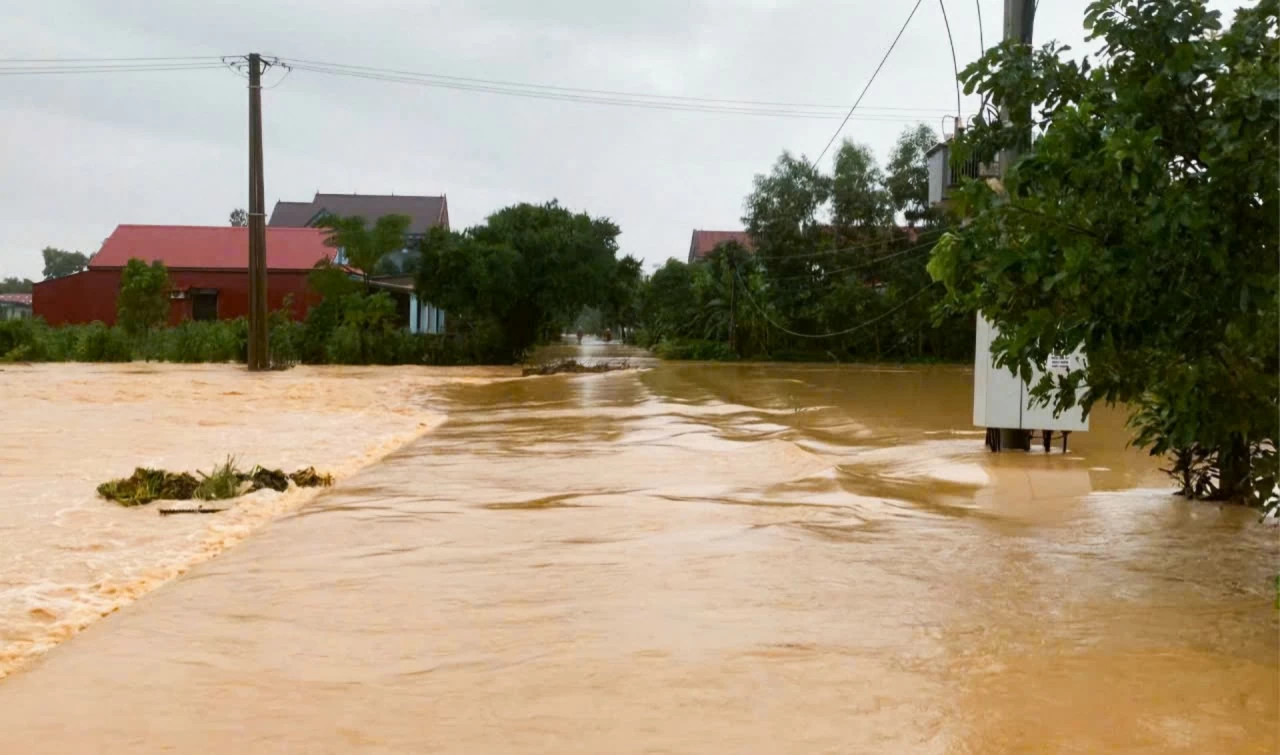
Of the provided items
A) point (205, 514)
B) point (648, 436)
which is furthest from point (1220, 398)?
point (648, 436)

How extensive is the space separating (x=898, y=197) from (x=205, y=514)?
148ft

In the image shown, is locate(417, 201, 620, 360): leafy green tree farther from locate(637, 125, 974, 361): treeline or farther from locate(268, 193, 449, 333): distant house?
locate(268, 193, 449, 333): distant house

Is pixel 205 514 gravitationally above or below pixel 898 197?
below

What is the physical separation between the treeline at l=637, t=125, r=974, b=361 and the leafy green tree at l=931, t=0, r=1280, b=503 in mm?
41602

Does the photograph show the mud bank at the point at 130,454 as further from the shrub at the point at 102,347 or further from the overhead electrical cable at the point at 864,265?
the overhead electrical cable at the point at 864,265

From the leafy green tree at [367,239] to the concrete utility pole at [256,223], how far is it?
8.94 meters

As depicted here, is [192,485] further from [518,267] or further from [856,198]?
[856,198]

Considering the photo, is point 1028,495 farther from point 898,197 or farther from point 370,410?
point 898,197

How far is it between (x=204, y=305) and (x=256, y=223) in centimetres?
1833

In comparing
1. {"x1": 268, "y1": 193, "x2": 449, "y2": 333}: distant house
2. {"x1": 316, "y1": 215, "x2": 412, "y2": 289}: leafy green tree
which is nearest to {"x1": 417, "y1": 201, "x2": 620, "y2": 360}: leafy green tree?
{"x1": 316, "y1": 215, "x2": 412, "y2": 289}: leafy green tree

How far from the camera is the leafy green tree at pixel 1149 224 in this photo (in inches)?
235

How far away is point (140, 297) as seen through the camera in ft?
149

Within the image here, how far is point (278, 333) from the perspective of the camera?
43344mm

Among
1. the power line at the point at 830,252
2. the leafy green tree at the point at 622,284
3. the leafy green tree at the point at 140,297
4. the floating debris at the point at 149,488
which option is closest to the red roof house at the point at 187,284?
the leafy green tree at the point at 140,297
